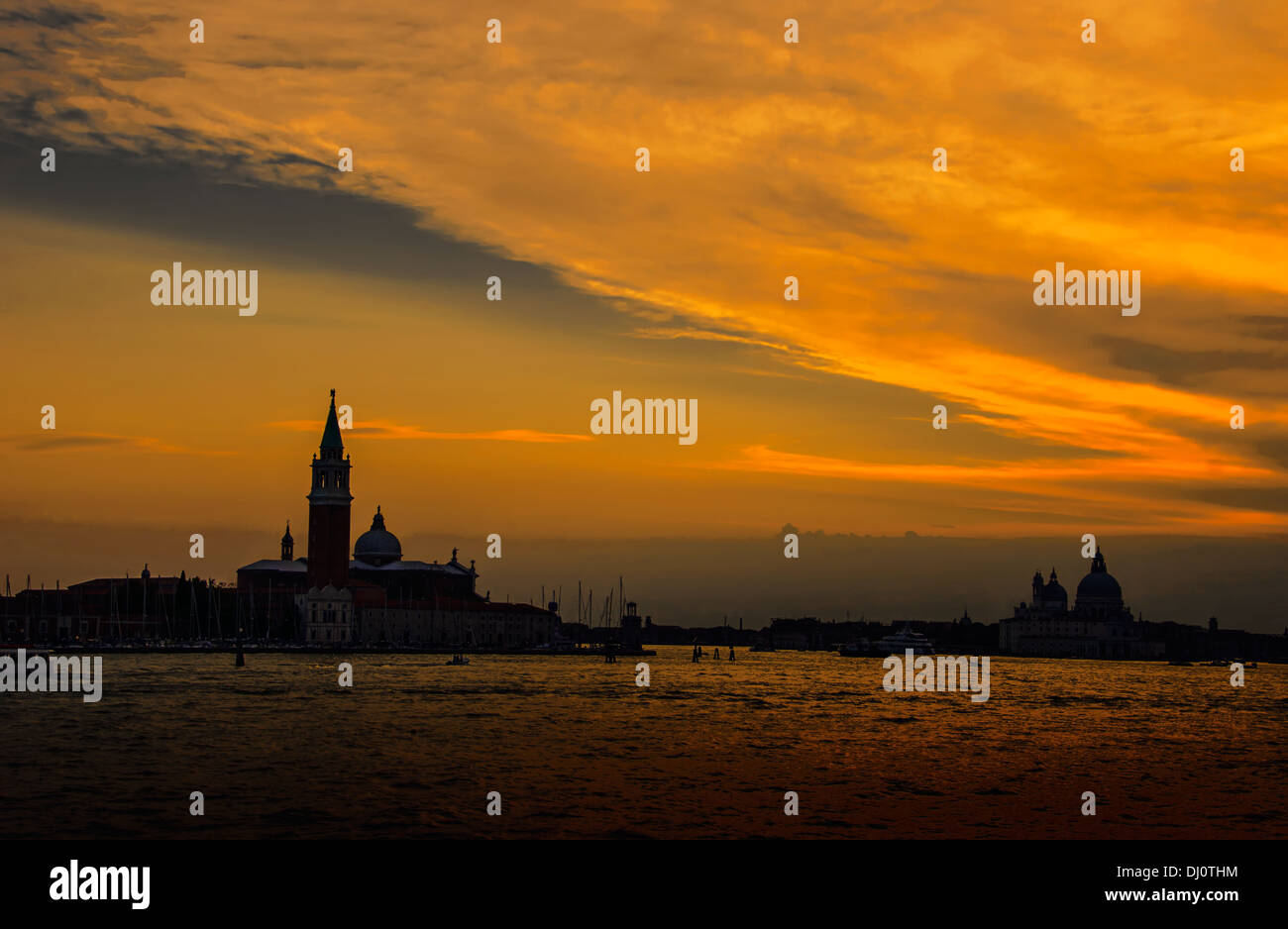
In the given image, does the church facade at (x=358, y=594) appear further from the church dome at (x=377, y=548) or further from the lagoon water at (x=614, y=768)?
the lagoon water at (x=614, y=768)

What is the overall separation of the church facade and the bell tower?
114 millimetres

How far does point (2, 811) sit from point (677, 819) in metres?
12.6

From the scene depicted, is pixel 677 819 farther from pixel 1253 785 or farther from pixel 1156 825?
pixel 1253 785

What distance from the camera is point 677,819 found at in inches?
965

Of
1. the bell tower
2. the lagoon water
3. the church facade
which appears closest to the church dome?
the church facade

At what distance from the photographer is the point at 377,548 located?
193625 millimetres

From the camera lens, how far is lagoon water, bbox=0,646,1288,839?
960 inches

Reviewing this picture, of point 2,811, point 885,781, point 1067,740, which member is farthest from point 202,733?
point 1067,740

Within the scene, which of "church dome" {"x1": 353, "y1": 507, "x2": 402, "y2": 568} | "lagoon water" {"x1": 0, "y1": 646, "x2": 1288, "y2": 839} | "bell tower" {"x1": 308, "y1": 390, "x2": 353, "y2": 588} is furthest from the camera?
"church dome" {"x1": 353, "y1": 507, "x2": 402, "y2": 568}

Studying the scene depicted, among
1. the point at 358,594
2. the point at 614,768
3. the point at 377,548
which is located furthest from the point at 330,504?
the point at 614,768

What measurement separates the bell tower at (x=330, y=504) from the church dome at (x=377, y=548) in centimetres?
3362

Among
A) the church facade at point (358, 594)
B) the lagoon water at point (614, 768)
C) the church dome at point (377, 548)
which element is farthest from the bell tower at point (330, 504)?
the lagoon water at point (614, 768)

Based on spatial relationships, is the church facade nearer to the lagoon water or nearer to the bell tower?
the bell tower

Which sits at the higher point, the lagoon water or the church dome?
the church dome
